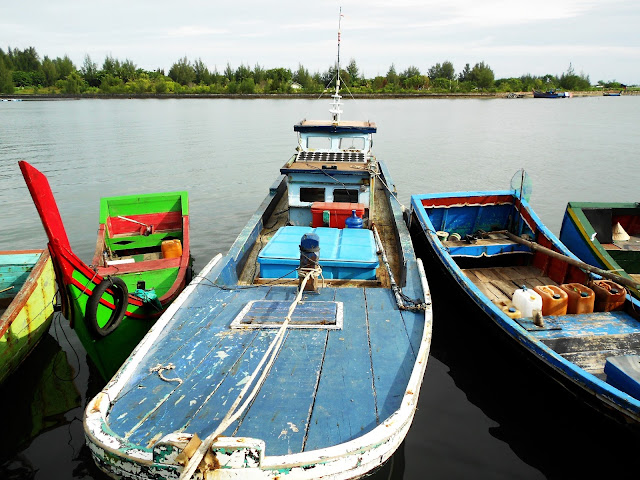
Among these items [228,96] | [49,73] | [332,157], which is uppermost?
[49,73]

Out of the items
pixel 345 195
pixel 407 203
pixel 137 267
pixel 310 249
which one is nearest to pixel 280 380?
pixel 310 249

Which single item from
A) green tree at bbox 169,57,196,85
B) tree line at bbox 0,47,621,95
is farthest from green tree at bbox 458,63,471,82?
green tree at bbox 169,57,196,85

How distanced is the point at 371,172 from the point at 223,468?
7604 millimetres

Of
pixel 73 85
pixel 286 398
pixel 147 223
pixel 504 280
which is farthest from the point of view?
pixel 73 85

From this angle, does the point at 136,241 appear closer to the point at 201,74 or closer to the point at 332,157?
the point at 332,157

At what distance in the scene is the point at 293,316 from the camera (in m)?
5.56

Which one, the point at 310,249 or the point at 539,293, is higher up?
the point at 310,249

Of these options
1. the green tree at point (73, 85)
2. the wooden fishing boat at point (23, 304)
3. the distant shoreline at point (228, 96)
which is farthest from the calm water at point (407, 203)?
the green tree at point (73, 85)

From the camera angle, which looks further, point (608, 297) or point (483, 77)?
point (483, 77)

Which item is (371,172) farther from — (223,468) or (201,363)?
(223,468)

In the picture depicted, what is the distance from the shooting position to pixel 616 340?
6.61 meters

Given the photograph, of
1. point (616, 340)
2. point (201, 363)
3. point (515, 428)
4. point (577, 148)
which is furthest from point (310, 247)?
point (577, 148)

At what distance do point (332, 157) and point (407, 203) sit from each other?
9.55 metres

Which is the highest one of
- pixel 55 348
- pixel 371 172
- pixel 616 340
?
pixel 371 172
